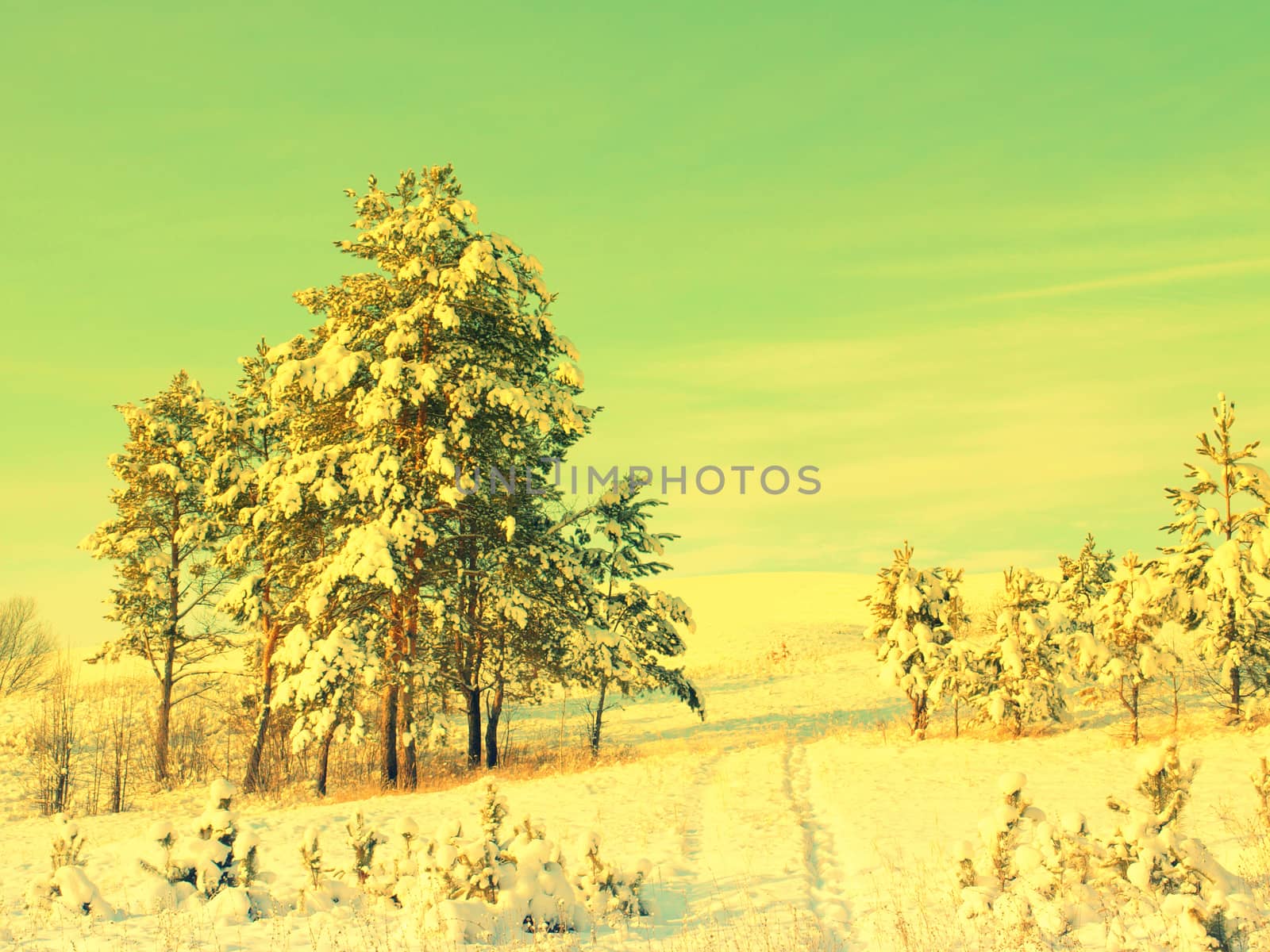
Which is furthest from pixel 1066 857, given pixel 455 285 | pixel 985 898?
pixel 455 285

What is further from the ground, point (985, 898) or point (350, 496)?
point (350, 496)

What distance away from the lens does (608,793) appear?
51.1 feet

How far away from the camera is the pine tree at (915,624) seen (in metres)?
20.5

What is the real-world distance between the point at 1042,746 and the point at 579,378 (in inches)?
448

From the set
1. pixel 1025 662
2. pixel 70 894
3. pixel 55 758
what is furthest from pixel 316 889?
pixel 55 758

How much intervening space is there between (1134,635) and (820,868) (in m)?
10.4

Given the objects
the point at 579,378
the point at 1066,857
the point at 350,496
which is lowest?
the point at 1066,857

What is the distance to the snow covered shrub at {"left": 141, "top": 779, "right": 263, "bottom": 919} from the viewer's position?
9523 mm

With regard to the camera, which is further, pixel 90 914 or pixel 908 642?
pixel 908 642

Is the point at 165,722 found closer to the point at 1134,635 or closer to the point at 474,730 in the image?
the point at 474,730

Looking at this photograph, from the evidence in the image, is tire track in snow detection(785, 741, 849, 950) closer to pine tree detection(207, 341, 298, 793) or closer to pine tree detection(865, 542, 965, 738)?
pine tree detection(865, 542, 965, 738)

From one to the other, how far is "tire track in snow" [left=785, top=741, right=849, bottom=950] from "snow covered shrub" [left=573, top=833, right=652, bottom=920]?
1.66 metres

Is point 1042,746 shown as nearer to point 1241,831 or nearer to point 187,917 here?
point 1241,831

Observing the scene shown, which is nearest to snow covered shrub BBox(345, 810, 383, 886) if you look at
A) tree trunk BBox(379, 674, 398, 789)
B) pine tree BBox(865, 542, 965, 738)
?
tree trunk BBox(379, 674, 398, 789)
